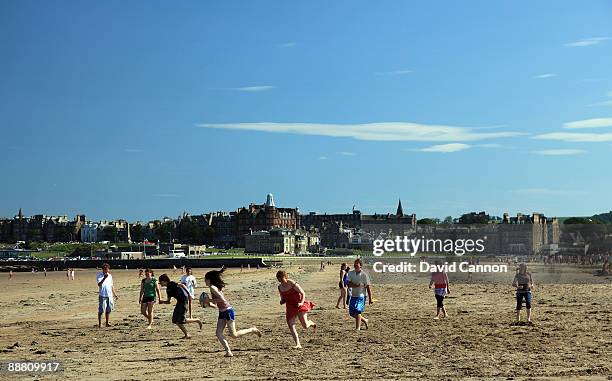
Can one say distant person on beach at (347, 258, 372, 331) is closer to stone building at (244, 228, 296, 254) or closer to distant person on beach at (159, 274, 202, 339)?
distant person on beach at (159, 274, 202, 339)

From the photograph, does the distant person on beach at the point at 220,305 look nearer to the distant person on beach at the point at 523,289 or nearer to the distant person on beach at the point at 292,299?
the distant person on beach at the point at 292,299

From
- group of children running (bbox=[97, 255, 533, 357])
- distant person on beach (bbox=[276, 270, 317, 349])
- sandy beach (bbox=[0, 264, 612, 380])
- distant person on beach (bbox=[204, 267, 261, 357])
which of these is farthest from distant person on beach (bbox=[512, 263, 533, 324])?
distant person on beach (bbox=[204, 267, 261, 357])

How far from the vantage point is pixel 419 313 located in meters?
20.1

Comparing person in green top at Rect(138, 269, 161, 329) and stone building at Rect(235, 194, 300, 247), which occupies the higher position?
stone building at Rect(235, 194, 300, 247)

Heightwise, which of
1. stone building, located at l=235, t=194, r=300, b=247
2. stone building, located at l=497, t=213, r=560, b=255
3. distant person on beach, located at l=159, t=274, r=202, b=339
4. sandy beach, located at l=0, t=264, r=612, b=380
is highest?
stone building, located at l=235, t=194, r=300, b=247

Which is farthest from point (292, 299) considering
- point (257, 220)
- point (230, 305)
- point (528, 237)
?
point (257, 220)

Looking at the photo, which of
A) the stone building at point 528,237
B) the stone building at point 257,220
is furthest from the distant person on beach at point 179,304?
the stone building at point 257,220

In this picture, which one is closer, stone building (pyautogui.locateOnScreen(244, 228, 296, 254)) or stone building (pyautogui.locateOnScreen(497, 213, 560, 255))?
stone building (pyautogui.locateOnScreen(497, 213, 560, 255))

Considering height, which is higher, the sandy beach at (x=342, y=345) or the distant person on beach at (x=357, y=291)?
the distant person on beach at (x=357, y=291)

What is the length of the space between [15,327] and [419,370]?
37.7 ft

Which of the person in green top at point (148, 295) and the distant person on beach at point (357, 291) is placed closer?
the distant person on beach at point (357, 291)

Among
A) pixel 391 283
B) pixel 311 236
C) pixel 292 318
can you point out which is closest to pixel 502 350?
pixel 292 318

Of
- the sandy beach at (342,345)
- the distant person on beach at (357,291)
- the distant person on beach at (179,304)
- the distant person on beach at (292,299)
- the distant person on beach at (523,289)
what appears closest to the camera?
the sandy beach at (342,345)

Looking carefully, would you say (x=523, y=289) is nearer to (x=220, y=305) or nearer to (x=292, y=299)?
(x=292, y=299)
